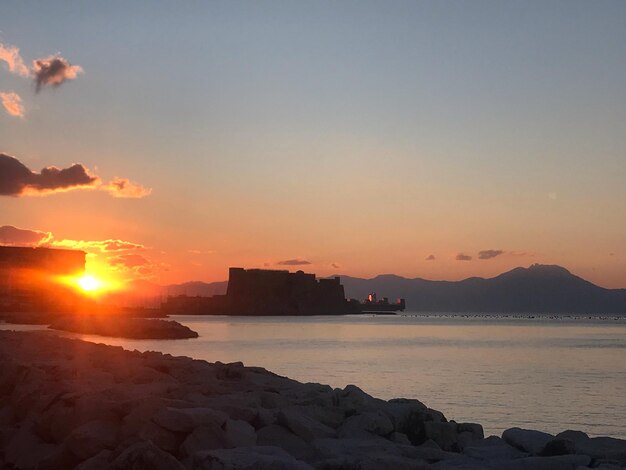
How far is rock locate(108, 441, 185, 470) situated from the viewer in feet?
19.5

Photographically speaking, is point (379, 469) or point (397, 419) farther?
point (397, 419)

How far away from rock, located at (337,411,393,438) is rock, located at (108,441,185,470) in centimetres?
280

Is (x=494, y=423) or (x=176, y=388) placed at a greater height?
(x=176, y=388)

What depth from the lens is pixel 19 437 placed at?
850cm

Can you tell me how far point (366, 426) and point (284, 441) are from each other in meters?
1.45

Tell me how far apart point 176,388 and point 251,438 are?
2616mm

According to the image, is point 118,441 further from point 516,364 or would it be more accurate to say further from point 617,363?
point 617,363

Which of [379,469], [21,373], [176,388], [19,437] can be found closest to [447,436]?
[379,469]

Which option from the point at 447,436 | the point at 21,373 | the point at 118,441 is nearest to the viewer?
the point at 118,441

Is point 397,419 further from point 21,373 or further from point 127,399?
point 21,373

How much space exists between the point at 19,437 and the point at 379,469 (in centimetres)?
449

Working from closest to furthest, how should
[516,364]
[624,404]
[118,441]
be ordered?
[118,441] → [624,404] → [516,364]

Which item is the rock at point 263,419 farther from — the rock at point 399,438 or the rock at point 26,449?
the rock at point 26,449

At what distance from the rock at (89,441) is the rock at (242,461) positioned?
4.67 feet
